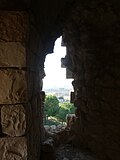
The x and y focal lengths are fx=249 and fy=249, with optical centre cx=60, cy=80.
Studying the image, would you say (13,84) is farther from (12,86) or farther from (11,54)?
(11,54)

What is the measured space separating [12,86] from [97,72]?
2.97m

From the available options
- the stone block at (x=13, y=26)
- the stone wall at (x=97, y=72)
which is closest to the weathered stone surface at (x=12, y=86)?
the stone block at (x=13, y=26)

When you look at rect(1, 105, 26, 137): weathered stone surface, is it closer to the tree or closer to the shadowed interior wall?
the shadowed interior wall

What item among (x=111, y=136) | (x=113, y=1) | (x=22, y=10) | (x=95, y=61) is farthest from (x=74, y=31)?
(x=22, y=10)

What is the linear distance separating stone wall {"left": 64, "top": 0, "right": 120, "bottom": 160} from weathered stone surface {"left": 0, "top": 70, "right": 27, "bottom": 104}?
93.6 inches

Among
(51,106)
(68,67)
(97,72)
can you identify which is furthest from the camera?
(51,106)

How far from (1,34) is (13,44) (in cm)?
13

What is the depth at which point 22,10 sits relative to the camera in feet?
6.89

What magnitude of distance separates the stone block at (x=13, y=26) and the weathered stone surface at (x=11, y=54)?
4cm

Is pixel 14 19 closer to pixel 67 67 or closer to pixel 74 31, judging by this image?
pixel 74 31

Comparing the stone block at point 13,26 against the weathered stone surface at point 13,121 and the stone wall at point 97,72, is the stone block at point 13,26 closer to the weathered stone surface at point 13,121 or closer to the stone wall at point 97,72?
the weathered stone surface at point 13,121

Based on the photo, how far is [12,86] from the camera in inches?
81.5

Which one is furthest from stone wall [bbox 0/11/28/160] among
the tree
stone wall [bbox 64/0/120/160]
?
the tree

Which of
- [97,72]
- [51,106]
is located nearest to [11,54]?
[97,72]
